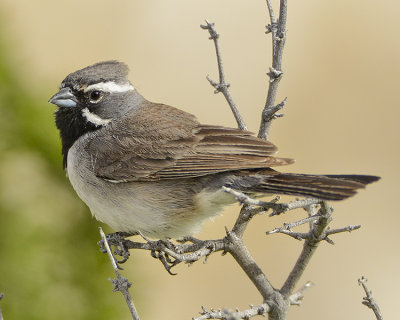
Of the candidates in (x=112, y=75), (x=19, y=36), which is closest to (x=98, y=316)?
(x=112, y=75)

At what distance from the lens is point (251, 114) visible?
383 inches

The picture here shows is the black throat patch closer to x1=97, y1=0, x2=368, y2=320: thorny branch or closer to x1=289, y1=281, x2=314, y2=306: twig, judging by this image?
x1=97, y1=0, x2=368, y2=320: thorny branch

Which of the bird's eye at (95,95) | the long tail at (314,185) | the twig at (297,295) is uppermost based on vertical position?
the long tail at (314,185)

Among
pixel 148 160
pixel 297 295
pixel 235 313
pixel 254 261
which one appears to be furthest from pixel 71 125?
pixel 235 313

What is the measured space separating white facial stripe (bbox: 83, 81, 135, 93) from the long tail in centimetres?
137

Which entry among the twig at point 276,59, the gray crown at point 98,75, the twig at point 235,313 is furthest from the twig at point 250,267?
the gray crown at point 98,75

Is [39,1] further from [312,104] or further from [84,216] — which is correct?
[84,216]

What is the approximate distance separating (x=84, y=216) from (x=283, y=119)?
178 inches

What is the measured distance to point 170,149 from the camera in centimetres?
493

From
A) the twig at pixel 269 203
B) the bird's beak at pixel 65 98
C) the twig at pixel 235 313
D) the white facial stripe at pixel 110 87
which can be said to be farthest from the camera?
the white facial stripe at pixel 110 87

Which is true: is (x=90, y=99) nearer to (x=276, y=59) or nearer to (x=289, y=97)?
(x=276, y=59)

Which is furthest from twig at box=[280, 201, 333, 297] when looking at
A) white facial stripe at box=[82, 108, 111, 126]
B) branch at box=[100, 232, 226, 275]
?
white facial stripe at box=[82, 108, 111, 126]

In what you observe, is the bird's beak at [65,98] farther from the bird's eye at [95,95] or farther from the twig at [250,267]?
the twig at [250,267]

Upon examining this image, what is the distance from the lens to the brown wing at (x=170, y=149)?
466cm
